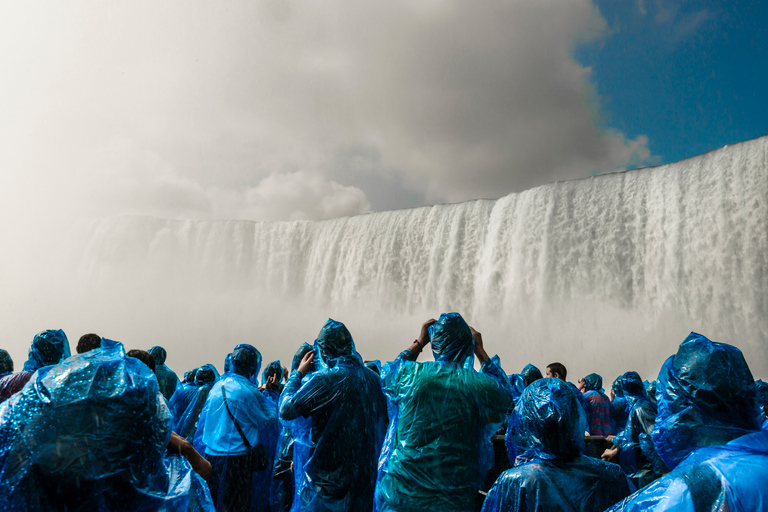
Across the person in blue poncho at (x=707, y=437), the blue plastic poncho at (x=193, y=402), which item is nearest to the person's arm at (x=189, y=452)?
the person in blue poncho at (x=707, y=437)

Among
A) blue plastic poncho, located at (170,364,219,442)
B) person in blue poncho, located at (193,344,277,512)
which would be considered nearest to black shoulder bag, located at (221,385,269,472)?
person in blue poncho, located at (193,344,277,512)

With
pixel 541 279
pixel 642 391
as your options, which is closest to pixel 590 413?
pixel 642 391

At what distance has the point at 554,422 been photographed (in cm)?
159

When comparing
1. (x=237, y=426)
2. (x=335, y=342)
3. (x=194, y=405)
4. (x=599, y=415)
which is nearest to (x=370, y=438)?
(x=335, y=342)

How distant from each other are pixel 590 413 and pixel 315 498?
3600mm

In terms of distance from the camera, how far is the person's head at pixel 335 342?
276 centimetres

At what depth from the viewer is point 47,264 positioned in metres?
30.2

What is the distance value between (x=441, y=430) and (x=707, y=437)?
4.04 feet

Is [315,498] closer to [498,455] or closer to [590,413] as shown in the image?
[498,455]

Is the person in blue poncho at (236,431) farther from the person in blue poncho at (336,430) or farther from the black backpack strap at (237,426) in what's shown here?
the person in blue poncho at (336,430)

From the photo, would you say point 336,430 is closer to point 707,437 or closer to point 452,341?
point 452,341

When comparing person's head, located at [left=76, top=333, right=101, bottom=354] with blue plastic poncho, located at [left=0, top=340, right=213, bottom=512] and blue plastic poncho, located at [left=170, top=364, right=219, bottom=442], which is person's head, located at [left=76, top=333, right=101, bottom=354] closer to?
blue plastic poncho, located at [left=170, top=364, right=219, bottom=442]

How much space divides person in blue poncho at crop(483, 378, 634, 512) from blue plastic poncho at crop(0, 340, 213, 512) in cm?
105

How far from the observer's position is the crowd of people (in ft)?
3.70
